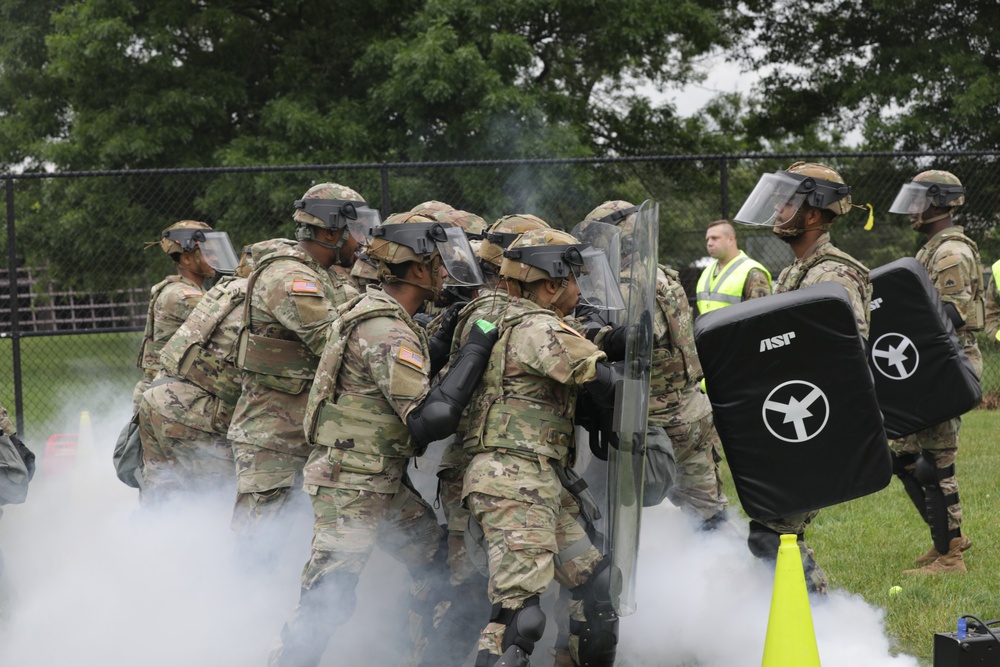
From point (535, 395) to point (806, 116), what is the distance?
14768mm

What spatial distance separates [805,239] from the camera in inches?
197

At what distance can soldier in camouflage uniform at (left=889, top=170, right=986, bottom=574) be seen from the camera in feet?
18.9

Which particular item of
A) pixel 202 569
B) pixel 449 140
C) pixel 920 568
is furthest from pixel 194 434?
pixel 449 140

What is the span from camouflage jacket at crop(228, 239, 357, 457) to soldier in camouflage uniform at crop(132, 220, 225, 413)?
1.60 m

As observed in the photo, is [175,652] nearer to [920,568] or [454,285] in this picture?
[454,285]

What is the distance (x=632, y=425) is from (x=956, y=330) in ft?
10.6

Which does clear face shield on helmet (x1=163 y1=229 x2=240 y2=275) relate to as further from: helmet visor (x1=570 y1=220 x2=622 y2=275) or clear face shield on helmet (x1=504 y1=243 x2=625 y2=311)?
clear face shield on helmet (x1=504 y1=243 x2=625 y2=311)

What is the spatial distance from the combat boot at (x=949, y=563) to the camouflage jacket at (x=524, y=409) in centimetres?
270

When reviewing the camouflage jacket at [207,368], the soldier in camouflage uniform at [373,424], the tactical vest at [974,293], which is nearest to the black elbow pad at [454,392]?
the soldier in camouflage uniform at [373,424]

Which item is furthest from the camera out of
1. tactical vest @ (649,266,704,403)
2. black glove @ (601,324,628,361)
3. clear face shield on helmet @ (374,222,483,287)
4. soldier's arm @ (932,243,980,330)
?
soldier's arm @ (932,243,980,330)

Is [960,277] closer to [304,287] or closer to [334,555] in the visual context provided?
[304,287]

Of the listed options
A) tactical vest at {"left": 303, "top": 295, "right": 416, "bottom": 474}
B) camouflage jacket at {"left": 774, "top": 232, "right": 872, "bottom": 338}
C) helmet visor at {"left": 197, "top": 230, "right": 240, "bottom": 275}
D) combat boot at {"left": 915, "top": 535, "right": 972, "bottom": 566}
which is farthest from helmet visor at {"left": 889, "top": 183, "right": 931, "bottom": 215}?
helmet visor at {"left": 197, "top": 230, "right": 240, "bottom": 275}

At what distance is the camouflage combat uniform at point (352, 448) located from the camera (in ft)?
13.4

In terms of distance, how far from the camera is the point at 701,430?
17.9 feet
